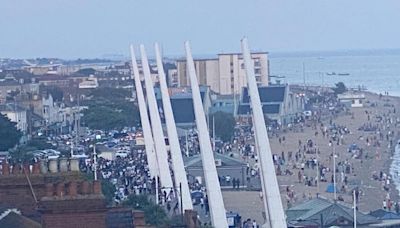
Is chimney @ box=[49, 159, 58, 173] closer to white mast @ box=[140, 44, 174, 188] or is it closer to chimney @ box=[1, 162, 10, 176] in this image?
chimney @ box=[1, 162, 10, 176]

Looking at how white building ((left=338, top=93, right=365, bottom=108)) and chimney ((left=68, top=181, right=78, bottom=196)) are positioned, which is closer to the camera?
chimney ((left=68, top=181, right=78, bottom=196))

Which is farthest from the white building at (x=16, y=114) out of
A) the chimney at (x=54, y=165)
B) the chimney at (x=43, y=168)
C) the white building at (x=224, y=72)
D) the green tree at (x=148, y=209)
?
the chimney at (x=54, y=165)

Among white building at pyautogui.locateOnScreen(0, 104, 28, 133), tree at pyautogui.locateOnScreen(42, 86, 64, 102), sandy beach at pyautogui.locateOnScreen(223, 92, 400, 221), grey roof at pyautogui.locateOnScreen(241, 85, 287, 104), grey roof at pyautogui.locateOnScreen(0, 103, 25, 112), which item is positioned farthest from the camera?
tree at pyautogui.locateOnScreen(42, 86, 64, 102)

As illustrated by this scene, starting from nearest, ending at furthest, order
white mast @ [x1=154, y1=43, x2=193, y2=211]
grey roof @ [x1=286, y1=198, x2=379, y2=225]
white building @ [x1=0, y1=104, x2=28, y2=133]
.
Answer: grey roof @ [x1=286, y1=198, x2=379, y2=225]
white mast @ [x1=154, y1=43, x2=193, y2=211]
white building @ [x1=0, y1=104, x2=28, y2=133]

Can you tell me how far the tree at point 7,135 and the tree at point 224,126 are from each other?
17.7 m

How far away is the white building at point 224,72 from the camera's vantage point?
280 feet

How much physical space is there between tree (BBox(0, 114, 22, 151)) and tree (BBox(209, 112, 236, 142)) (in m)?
17.7

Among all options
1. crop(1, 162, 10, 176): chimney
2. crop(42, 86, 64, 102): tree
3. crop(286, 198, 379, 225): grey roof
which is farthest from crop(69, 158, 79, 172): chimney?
crop(42, 86, 64, 102): tree

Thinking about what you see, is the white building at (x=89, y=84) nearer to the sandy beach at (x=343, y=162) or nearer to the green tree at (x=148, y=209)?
the sandy beach at (x=343, y=162)

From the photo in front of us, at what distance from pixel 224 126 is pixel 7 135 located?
839 inches

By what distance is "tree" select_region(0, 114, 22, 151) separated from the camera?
3624 cm

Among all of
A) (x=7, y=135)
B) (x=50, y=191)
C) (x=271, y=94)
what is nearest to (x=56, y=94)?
(x=271, y=94)

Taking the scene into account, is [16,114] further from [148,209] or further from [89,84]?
[89,84]

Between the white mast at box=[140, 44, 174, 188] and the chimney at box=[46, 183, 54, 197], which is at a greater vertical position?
the chimney at box=[46, 183, 54, 197]
